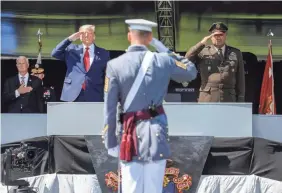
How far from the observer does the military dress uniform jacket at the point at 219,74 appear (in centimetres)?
582

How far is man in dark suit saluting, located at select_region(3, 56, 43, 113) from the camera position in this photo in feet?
22.3

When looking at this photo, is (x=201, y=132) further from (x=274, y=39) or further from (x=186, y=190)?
(x=274, y=39)

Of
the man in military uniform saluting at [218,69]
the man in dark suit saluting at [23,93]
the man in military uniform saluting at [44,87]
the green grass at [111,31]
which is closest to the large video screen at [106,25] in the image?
the green grass at [111,31]

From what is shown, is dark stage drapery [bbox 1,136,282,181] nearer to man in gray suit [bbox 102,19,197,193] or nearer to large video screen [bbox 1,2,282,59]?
man in gray suit [bbox 102,19,197,193]

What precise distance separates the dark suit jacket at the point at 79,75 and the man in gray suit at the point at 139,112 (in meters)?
1.93

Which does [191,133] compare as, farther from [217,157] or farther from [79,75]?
[79,75]

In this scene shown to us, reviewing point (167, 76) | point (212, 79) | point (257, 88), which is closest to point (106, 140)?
point (167, 76)

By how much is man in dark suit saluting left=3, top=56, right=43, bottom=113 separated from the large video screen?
186 cm

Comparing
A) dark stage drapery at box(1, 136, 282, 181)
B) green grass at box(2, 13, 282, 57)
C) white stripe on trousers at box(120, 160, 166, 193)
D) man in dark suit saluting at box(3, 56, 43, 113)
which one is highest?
green grass at box(2, 13, 282, 57)

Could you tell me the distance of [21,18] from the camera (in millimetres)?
8828

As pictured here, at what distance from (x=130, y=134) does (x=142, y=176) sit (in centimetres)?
27

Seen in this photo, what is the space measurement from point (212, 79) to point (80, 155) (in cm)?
156

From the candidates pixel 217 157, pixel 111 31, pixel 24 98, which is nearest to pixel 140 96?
pixel 217 157

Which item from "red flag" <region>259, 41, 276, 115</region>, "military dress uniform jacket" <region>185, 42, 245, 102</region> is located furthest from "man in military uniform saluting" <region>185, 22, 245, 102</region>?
"red flag" <region>259, 41, 276, 115</region>
